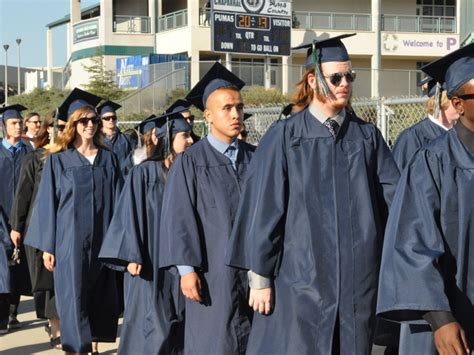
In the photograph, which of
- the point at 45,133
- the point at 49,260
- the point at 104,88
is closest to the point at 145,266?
the point at 49,260

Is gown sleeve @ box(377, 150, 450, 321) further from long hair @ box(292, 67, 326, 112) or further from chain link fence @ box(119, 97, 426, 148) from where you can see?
chain link fence @ box(119, 97, 426, 148)

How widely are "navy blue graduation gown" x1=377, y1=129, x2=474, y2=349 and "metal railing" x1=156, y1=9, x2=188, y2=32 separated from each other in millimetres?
42502

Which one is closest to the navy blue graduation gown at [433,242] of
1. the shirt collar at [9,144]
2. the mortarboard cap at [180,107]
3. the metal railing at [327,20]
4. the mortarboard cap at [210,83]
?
the mortarboard cap at [210,83]

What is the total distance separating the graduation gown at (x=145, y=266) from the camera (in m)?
6.77

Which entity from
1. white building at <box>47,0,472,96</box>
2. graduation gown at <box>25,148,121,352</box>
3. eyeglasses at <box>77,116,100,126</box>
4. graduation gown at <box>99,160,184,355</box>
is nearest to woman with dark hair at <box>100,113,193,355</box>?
graduation gown at <box>99,160,184,355</box>

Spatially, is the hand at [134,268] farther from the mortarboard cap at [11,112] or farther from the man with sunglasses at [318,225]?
the mortarboard cap at [11,112]

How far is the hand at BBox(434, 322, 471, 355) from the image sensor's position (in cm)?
357

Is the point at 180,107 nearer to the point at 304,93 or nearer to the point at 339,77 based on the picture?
the point at 304,93

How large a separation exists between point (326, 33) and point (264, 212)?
41.1 m

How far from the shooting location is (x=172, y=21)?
155 feet

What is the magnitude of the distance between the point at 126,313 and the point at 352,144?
2.86m

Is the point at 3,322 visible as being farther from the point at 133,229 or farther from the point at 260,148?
the point at 260,148

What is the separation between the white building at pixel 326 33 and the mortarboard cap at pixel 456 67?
3814 cm

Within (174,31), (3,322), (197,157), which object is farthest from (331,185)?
(174,31)
